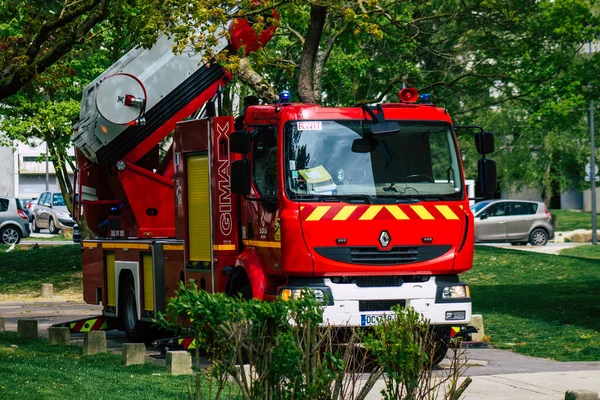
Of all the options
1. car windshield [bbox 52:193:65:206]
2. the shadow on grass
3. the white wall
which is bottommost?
the shadow on grass

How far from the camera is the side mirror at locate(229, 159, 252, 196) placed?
12.5 meters

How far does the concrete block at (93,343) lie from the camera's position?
14.1m

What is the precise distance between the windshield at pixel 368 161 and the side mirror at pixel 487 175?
292mm

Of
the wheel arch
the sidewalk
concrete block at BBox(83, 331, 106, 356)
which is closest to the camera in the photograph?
the sidewalk

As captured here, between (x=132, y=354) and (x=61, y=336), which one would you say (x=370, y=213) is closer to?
Result: (x=132, y=354)

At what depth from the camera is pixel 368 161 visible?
12.6 metres

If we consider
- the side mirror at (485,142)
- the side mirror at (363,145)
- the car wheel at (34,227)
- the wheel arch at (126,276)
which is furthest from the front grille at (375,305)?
the car wheel at (34,227)

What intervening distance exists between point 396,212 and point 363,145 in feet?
2.84

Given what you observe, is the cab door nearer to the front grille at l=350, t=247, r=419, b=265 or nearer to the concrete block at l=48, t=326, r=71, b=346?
the front grille at l=350, t=247, r=419, b=265

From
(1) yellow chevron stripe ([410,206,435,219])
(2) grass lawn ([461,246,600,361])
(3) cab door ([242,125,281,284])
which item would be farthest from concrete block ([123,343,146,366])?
(2) grass lawn ([461,246,600,361])

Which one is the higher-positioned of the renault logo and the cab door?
the cab door

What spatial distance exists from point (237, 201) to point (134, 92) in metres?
3.52

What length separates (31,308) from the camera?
23.4 meters

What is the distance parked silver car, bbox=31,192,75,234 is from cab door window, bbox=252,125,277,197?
135 ft
